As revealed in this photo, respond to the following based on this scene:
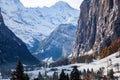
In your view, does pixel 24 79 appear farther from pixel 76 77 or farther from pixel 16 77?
pixel 76 77

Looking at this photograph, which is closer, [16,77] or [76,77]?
[16,77]

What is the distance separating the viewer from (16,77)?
48.5m

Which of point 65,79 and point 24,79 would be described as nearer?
point 24,79

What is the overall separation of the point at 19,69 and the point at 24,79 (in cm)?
132

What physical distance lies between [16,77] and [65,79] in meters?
8.70

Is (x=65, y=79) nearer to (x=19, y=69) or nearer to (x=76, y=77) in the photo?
(x=76, y=77)

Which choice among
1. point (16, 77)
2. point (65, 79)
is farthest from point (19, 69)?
point (65, 79)

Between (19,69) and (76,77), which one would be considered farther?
(76,77)

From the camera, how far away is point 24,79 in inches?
1903

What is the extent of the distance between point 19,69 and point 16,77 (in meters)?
0.99

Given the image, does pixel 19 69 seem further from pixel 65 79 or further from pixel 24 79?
pixel 65 79

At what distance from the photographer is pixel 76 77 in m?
54.8

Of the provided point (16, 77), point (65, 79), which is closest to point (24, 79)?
point (16, 77)

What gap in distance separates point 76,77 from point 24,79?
8728 millimetres
